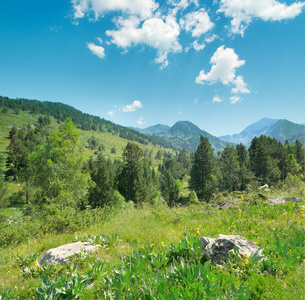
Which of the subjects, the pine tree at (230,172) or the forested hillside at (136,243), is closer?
the forested hillside at (136,243)

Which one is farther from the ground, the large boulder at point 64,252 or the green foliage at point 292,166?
the green foliage at point 292,166

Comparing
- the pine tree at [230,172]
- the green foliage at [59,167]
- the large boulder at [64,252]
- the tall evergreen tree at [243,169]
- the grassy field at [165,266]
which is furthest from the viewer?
the pine tree at [230,172]

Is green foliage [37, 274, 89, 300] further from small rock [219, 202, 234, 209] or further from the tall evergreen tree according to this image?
the tall evergreen tree

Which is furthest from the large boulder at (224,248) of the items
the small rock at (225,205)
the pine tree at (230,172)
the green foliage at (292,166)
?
the green foliage at (292,166)

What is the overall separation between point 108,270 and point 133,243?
172 centimetres

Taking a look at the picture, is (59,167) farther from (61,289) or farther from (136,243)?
(61,289)

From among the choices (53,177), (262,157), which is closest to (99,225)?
(53,177)

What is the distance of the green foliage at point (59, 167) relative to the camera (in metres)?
15.7

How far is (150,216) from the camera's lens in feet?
29.9

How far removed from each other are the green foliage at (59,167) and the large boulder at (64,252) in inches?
459

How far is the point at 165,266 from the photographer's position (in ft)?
13.5

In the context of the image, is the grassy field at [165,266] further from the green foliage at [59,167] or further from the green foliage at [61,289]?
the green foliage at [59,167]

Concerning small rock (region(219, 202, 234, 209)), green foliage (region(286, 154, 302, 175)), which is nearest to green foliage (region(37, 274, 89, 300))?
small rock (region(219, 202, 234, 209))

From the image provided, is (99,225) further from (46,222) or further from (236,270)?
(236,270)
